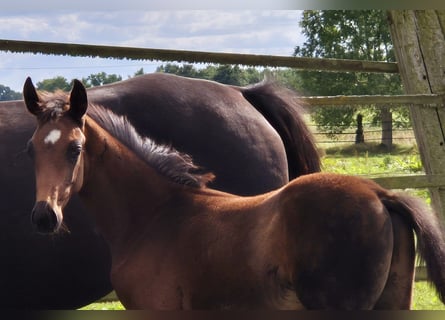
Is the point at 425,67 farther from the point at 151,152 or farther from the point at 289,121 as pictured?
the point at 151,152

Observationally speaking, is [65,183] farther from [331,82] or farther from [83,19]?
[331,82]

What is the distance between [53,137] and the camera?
1674mm

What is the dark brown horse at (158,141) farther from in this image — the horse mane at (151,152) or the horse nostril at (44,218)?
the horse nostril at (44,218)

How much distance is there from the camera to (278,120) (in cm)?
222

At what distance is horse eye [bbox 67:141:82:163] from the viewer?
5.56 feet

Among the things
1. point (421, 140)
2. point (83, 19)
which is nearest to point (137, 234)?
point (83, 19)

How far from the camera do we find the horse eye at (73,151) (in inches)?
66.7

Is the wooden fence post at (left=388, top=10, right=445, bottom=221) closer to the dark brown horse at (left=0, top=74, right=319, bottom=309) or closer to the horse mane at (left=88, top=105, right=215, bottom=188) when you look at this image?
the dark brown horse at (left=0, top=74, right=319, bottom=309)

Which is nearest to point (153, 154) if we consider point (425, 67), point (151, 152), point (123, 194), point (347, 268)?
point (151, 152)

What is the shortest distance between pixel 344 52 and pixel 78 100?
100 cm

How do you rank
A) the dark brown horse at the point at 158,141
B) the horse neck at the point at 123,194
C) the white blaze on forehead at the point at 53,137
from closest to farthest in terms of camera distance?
the white blaze on forehead at the point at 53,137 → the horse neck at the point at 123,194 → the dark brown horse at the point at 158,141

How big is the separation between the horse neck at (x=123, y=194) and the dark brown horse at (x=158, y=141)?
12cm

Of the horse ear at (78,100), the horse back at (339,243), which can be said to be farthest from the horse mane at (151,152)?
the horse back at (339,243)

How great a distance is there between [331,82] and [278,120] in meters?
0.28
